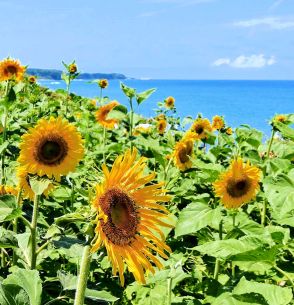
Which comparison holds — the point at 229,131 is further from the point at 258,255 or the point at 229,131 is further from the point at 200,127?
the point at 258,255

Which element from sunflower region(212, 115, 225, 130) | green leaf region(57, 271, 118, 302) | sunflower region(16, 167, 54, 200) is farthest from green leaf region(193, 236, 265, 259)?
sunflower region(212, 115, 225, 130)

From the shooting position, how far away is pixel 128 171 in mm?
1452

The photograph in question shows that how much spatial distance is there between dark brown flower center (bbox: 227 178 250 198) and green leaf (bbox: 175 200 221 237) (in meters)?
0.23

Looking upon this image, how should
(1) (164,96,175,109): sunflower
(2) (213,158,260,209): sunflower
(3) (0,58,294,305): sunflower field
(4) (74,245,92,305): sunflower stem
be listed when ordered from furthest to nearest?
(1) (164,96,175,109): sunflower < (2) (213,158,260,209): sunflower < (3) (0,58,294,305): sunflower field < (4) (74,245,92,305): sunflower stem

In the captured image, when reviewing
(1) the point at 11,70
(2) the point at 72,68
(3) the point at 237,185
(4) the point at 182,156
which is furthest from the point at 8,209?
(2) the point at 72,68

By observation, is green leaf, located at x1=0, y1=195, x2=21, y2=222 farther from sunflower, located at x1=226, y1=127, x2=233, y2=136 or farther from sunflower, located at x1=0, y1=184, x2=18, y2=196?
sunflower, located at x1=226, y1=127, x2=233, y2=136

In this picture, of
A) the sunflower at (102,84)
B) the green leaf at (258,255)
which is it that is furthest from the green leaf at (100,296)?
the sunflower at (102,84)

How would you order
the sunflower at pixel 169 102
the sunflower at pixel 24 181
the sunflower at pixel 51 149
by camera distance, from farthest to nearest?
the sunflower at pixel 169 102
the sunflower at pixel 24 181
the sunflower at pixel 51 149

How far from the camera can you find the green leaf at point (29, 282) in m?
1.58

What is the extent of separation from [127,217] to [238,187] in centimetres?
157

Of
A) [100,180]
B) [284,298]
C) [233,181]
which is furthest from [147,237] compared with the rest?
[233,181]

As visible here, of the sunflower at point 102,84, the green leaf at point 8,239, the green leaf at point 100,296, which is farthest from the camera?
the sunflower at point 102,84

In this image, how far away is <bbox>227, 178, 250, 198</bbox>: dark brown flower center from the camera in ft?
9.65

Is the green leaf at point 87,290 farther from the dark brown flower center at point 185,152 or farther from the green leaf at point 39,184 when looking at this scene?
the dark brown flower center at point 185,152
